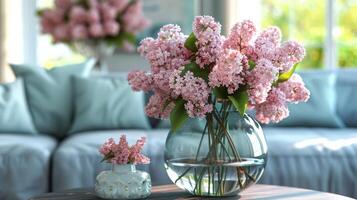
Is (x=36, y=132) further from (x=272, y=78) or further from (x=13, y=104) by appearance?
(x=272, y=78)

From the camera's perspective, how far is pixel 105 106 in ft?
13.4

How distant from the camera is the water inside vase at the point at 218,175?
2.15 metres

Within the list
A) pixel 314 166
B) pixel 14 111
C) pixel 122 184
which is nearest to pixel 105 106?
pixel 14 111

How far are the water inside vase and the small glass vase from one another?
0.12 metres

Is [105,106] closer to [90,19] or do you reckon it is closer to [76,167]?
[76,167]

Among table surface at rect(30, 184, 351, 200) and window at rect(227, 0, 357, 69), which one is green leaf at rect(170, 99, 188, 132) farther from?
window at rect(227, 0, 357, 69)

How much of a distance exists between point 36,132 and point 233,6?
7.85ft

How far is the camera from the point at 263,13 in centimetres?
704

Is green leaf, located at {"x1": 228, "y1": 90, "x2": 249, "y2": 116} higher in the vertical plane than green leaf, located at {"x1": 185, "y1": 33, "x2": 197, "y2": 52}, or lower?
lower

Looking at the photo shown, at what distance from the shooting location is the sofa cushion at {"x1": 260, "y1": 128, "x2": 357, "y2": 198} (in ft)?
10.6

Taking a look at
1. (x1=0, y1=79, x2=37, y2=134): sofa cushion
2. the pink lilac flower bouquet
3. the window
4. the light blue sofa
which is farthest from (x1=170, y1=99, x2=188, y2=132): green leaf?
the window

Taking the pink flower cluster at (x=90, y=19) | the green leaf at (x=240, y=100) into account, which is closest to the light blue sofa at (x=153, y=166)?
the green leaf at (x=240, y=100)

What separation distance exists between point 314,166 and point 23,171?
1327mm

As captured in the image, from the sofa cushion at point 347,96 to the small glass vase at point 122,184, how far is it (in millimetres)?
2182
